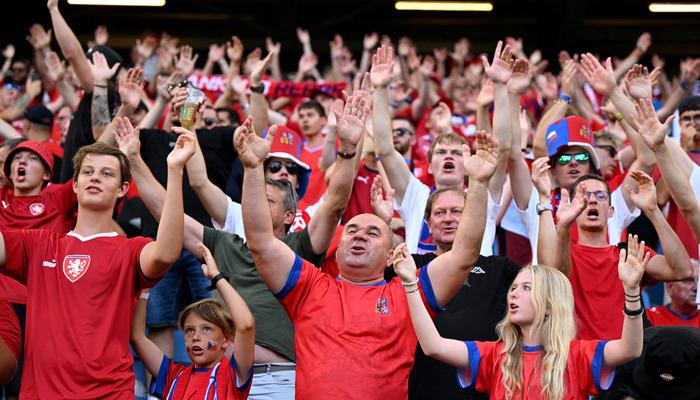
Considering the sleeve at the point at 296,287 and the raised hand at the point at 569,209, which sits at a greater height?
the raised hand at the point at 569,209

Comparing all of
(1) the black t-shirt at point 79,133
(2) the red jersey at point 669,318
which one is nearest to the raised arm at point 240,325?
(1) the black t-shirt at point 79,133

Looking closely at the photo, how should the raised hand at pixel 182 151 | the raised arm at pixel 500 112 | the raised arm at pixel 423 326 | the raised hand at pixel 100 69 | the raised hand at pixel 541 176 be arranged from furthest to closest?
the raised hand at pixel 100 69 → the raised arm at pixel 500 112 → the raised hand at pixel 541 176 → the raised hand at pixel 182 151 → the raised arm at pixel 423 326

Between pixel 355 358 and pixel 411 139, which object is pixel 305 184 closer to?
pixel 411 139

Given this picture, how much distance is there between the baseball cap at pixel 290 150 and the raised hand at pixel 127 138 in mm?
1389

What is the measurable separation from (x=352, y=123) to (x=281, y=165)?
1832 mm

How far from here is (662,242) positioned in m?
6.34

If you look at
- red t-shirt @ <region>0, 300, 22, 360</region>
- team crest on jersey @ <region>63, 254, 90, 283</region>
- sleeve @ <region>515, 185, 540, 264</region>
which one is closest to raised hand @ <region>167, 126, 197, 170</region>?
team crest on jersey @ <region>63, 254, 90, 283</region>

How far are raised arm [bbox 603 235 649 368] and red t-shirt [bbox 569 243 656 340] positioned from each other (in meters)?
1.03

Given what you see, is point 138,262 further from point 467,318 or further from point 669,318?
point 669,318

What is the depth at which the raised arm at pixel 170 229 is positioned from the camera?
17.0ft

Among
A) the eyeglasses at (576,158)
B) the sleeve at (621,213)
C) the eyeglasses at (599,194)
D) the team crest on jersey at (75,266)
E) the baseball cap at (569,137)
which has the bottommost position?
the team crest on jersey at (75,266)

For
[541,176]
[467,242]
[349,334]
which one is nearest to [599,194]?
[541,176]

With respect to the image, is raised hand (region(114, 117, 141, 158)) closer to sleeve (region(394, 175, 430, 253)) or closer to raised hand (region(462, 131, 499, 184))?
sleeve (region(394, 175, 430, 253))

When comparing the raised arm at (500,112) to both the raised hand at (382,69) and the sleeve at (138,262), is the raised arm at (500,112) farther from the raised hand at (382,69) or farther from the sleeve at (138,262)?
the sleeve at (138,262)
